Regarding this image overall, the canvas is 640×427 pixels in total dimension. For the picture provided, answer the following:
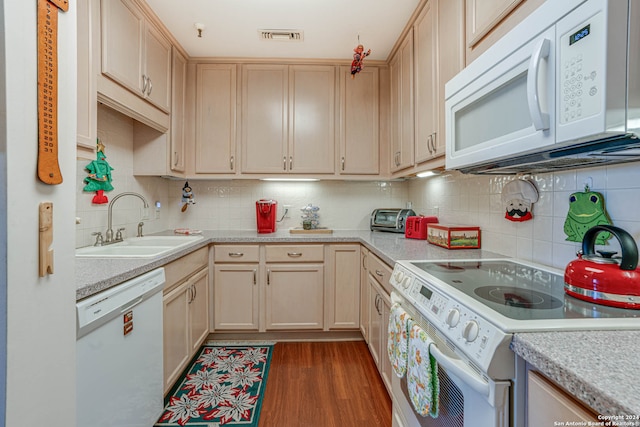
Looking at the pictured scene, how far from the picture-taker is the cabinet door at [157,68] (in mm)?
1989

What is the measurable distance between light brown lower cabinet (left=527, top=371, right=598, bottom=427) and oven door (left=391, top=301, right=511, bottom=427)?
0.17 feet

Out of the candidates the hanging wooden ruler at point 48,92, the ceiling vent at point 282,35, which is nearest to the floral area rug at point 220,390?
the hanging wooden ruler at point 48,92

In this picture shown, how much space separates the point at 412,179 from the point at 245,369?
2.09 meters

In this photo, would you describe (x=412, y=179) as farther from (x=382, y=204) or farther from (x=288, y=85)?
(x=288, y=85)

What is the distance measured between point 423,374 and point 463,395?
0.15 metres

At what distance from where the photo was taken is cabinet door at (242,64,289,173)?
2.61 meters

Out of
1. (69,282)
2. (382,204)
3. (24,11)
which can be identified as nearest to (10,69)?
(24,11)

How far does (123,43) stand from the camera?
1715 millimetres

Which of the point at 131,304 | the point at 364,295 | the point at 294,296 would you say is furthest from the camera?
the point at 294,296

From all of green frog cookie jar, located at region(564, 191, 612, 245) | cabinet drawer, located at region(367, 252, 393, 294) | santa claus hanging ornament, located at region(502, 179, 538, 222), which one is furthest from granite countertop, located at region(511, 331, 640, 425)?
cabinet drawer, located at region(367, 252, 393, 294)

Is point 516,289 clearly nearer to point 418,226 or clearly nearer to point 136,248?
point 418,226

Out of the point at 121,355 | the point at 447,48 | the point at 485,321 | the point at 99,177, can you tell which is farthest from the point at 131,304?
the point at 447,48

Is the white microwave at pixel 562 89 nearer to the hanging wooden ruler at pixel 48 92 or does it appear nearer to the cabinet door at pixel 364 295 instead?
the hanging wooden ruler at pixel 48 92

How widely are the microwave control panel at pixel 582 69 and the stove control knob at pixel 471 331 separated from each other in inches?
20.9
